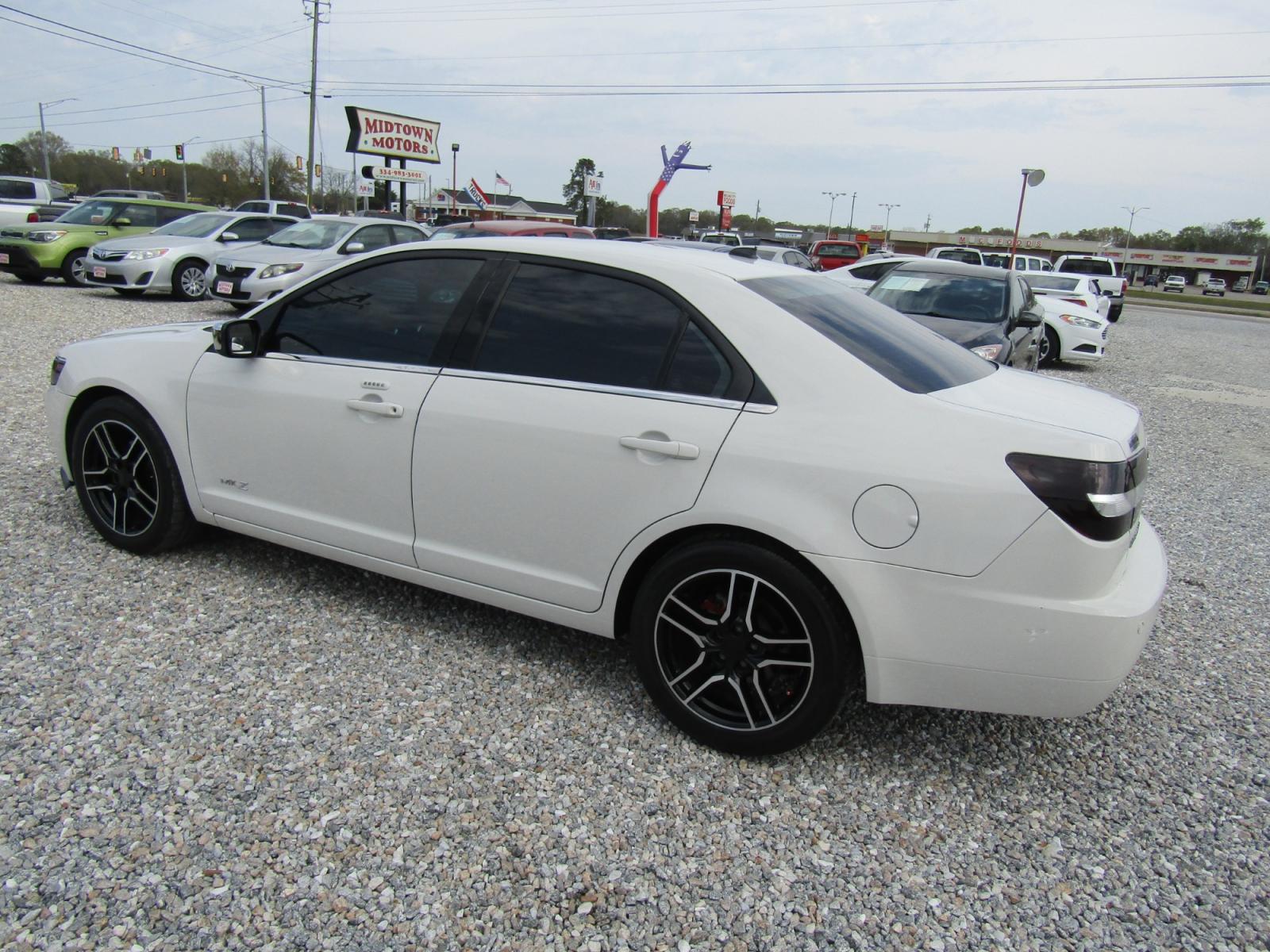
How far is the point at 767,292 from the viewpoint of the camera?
292 centimetres

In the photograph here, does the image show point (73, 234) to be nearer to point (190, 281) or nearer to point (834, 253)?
point (190, 281)

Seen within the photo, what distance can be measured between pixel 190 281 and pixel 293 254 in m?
2.69

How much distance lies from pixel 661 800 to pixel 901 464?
121cm

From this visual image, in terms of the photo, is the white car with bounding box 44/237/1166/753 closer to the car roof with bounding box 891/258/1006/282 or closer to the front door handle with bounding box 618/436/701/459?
the front door handle with bounding box 618/436/701/459

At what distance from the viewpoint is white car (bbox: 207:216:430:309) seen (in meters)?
12.1

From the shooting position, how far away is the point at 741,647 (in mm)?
→ 2727

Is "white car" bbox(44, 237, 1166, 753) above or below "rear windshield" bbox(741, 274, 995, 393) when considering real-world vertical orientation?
below

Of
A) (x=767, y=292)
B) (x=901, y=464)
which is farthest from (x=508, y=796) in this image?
(x=767, y=292)

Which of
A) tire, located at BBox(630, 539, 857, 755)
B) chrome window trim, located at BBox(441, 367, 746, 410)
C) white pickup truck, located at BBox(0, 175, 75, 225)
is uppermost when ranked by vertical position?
white pickup truck, located at BBox(0, 175, 75, 225)

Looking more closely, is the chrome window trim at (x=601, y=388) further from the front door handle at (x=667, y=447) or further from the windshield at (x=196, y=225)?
the windshield at (x=196, y=225)

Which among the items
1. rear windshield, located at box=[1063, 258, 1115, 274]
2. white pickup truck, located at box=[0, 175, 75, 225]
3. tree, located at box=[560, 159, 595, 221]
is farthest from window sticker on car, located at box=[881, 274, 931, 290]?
tree, located at box=[560, 159, 595, 221]

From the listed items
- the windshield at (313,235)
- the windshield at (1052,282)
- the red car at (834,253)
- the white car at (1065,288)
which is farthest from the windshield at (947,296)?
the red car at (834,253)

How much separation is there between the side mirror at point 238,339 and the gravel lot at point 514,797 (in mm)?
1039

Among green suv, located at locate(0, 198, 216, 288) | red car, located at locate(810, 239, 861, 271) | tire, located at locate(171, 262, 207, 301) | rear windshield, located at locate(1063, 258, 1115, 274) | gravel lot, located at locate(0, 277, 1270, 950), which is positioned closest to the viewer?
gravel lot, located at locate(0, 277, 1270, 950)
